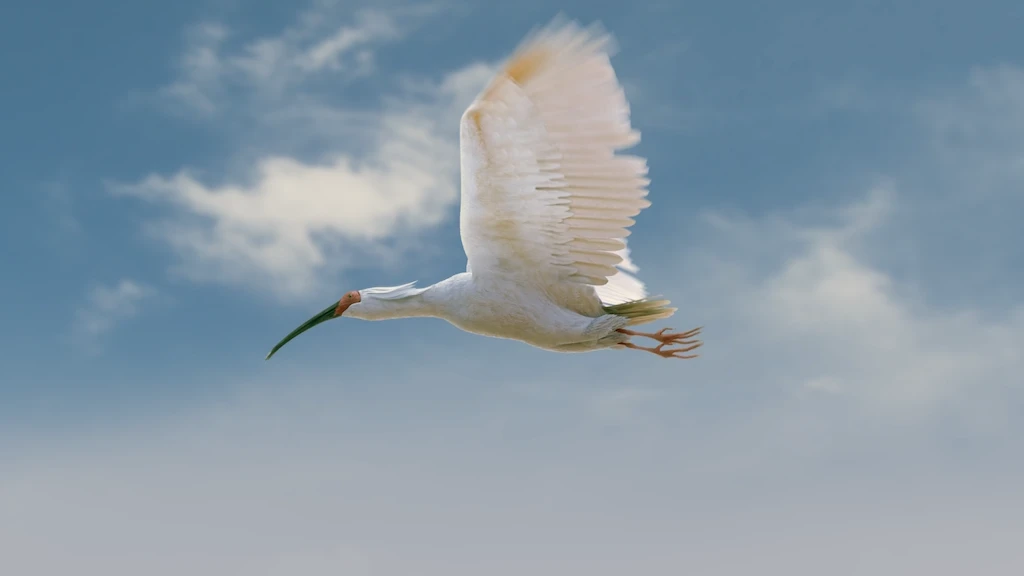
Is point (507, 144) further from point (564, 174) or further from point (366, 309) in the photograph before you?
point (366, 309)

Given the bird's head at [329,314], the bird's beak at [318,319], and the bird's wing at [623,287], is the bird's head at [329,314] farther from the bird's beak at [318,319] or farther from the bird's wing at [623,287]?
the bird's wing at [623,287]

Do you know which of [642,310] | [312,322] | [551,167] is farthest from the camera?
[312,322]

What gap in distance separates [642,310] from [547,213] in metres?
1.36

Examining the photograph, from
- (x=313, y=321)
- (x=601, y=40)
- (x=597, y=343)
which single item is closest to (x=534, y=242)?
(x=597, y=343)

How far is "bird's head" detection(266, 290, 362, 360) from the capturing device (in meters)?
8.88

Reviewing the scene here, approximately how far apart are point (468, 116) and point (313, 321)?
121 inches

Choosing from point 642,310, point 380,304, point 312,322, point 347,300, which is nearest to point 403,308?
point 380,304

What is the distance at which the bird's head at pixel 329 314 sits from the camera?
8.88 m

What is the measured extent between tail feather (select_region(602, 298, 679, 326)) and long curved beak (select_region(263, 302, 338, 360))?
252 cm

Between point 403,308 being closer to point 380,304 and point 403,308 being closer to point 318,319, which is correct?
point 380,304

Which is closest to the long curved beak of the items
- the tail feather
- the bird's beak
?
the bird's beak

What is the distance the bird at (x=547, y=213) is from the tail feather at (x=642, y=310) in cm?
1

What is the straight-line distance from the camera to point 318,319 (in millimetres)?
9227

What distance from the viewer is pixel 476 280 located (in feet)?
26.8
